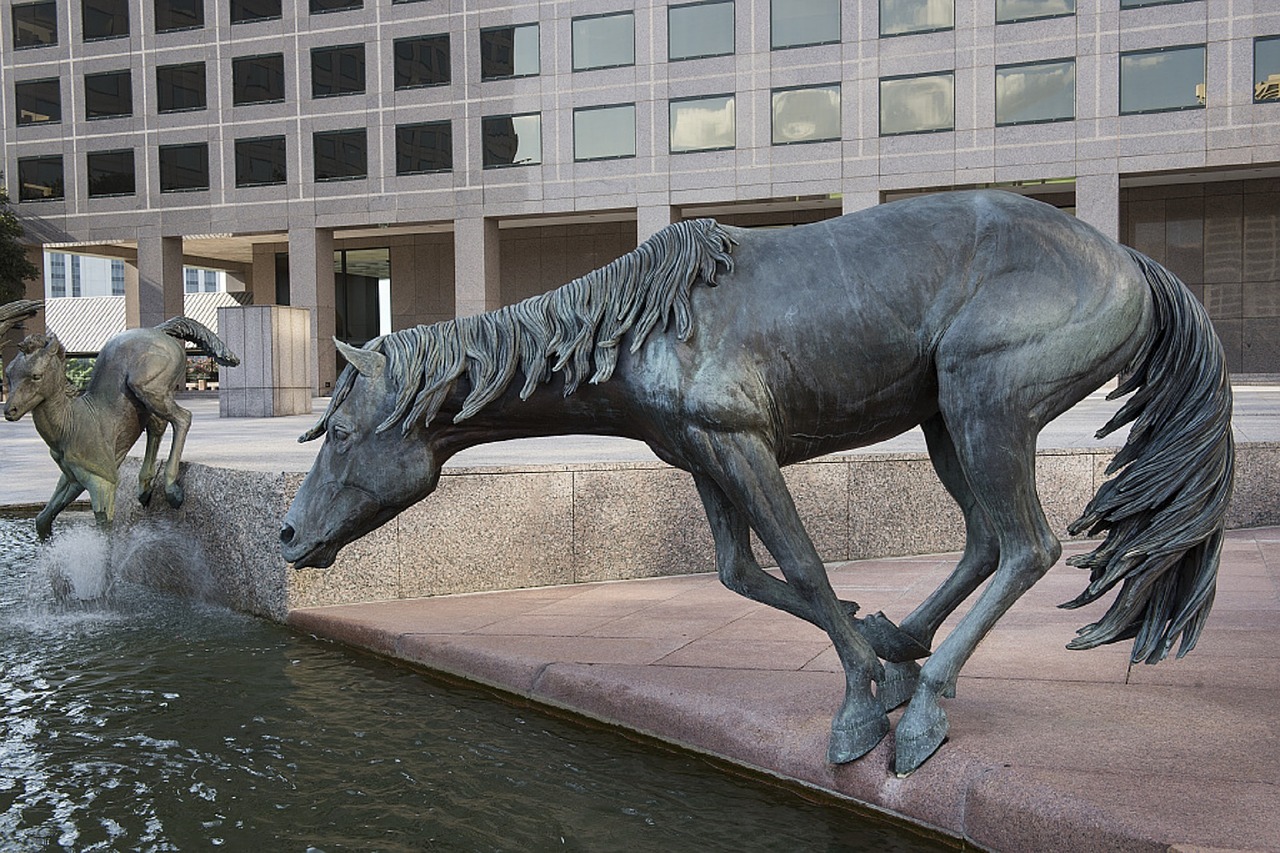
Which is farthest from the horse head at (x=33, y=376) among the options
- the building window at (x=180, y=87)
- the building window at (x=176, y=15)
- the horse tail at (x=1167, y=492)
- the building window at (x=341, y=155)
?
the building window at (x=176, y=15)

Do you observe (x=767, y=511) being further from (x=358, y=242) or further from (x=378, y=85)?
(x=358, y=242)

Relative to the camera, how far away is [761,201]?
3944 centimetres

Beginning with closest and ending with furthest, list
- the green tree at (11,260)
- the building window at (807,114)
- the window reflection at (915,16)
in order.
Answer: the window reflection at (915,16), the building window at (807,114), the green tree at (11,260)

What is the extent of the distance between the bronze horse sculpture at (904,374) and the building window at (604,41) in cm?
3793

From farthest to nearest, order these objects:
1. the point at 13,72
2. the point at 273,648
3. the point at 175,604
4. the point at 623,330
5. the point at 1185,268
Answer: the point at 13,72 < the point at 1185,268 < the point at 175,604 < the point at 273,648 < the point at 623,330

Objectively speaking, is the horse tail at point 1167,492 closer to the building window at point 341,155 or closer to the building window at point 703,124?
the building window at point 703,124

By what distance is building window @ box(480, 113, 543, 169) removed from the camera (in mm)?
40656

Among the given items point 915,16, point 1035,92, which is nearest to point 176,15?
point 915,16

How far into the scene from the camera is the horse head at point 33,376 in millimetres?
7020

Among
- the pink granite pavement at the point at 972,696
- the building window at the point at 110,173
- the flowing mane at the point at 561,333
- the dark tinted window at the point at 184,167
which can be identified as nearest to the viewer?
the pink granite pavement at the point at 972,696

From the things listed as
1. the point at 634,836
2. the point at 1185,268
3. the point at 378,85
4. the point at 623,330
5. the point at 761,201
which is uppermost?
the point at 378,85

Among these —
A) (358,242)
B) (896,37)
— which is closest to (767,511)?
(896,37)

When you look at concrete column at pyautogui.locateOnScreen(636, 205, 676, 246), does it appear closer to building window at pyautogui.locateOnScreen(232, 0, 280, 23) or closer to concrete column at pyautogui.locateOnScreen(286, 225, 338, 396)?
concrete column at pyautogui.locateOnScreen(286, 225, 338, 396)

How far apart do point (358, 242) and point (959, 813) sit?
49.1m
